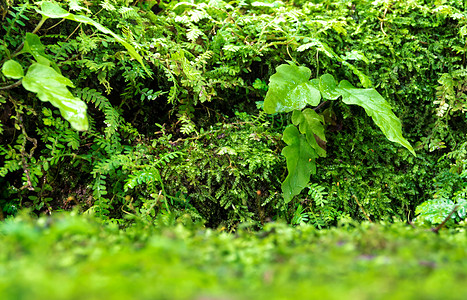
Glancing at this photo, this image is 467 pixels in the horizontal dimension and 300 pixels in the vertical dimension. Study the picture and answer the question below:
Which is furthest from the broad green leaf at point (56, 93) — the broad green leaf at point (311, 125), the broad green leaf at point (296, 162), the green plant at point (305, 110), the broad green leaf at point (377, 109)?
the broad green leaf at point (377, 109)

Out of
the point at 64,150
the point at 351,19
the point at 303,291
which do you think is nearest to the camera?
the point at 303,291

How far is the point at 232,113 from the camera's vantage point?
2.95 meters

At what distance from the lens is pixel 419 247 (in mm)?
906

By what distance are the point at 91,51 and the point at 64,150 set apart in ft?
2.71

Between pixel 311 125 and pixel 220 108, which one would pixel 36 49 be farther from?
pixel 311 125

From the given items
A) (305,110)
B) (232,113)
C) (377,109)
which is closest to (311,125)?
(305,110)

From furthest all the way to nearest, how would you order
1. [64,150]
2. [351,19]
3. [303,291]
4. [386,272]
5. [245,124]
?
1. [351,19]
2. [245,124]
3. [64,150]
4. [386,272]
5. [303,291]

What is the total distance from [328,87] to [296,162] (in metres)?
0.67

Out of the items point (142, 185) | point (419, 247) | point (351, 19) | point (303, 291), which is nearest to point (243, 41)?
point (351, 19)

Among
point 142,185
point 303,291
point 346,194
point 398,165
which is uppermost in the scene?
point 303,291

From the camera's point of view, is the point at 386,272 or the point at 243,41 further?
the point at 243,41

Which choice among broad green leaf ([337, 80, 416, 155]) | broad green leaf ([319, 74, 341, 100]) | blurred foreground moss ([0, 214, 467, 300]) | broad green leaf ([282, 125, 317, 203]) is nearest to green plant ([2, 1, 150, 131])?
blurred foreground moss ([0, 214, 467, 300])

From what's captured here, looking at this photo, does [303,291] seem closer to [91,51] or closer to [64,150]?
[64,150]

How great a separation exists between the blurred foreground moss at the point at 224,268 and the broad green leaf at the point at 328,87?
1.60 meters
